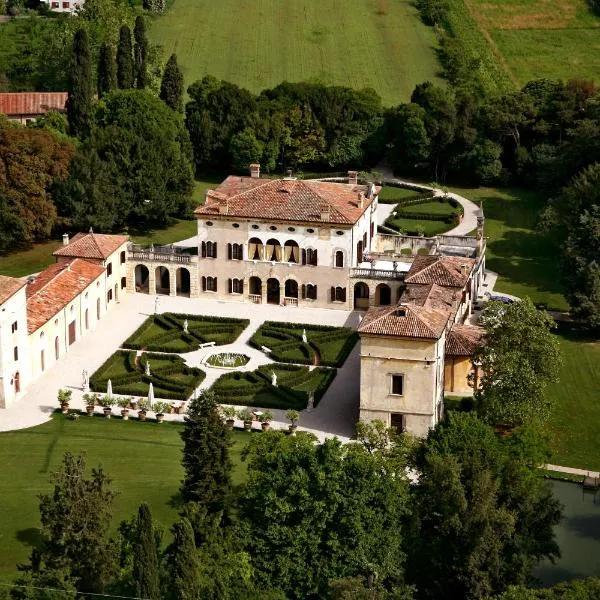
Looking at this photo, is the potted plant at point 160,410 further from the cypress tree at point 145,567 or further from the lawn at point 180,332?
the cypress tree at point 145,567

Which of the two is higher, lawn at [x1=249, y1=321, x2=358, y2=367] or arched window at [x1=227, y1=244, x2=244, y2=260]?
arched window at [x1=227, y1=244, x2=244, y2=260]

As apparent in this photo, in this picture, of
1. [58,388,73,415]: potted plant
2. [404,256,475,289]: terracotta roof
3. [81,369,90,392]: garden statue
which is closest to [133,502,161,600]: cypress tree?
[58,388,73,415]: potted plant

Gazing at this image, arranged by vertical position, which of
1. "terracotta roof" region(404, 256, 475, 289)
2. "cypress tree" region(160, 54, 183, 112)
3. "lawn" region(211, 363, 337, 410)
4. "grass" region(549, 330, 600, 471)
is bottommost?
"grass" region(549, 330, 600, 471)

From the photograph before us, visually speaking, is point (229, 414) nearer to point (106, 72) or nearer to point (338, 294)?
point (338, 294)

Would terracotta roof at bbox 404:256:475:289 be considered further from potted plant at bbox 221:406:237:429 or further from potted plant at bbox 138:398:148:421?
potted plant at bbox 138:398:148:421

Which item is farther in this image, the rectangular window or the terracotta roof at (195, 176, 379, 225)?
the terracotta roof at (195, 176, 379, 225)

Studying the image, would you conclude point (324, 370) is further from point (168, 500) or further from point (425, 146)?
point (425, 146)
